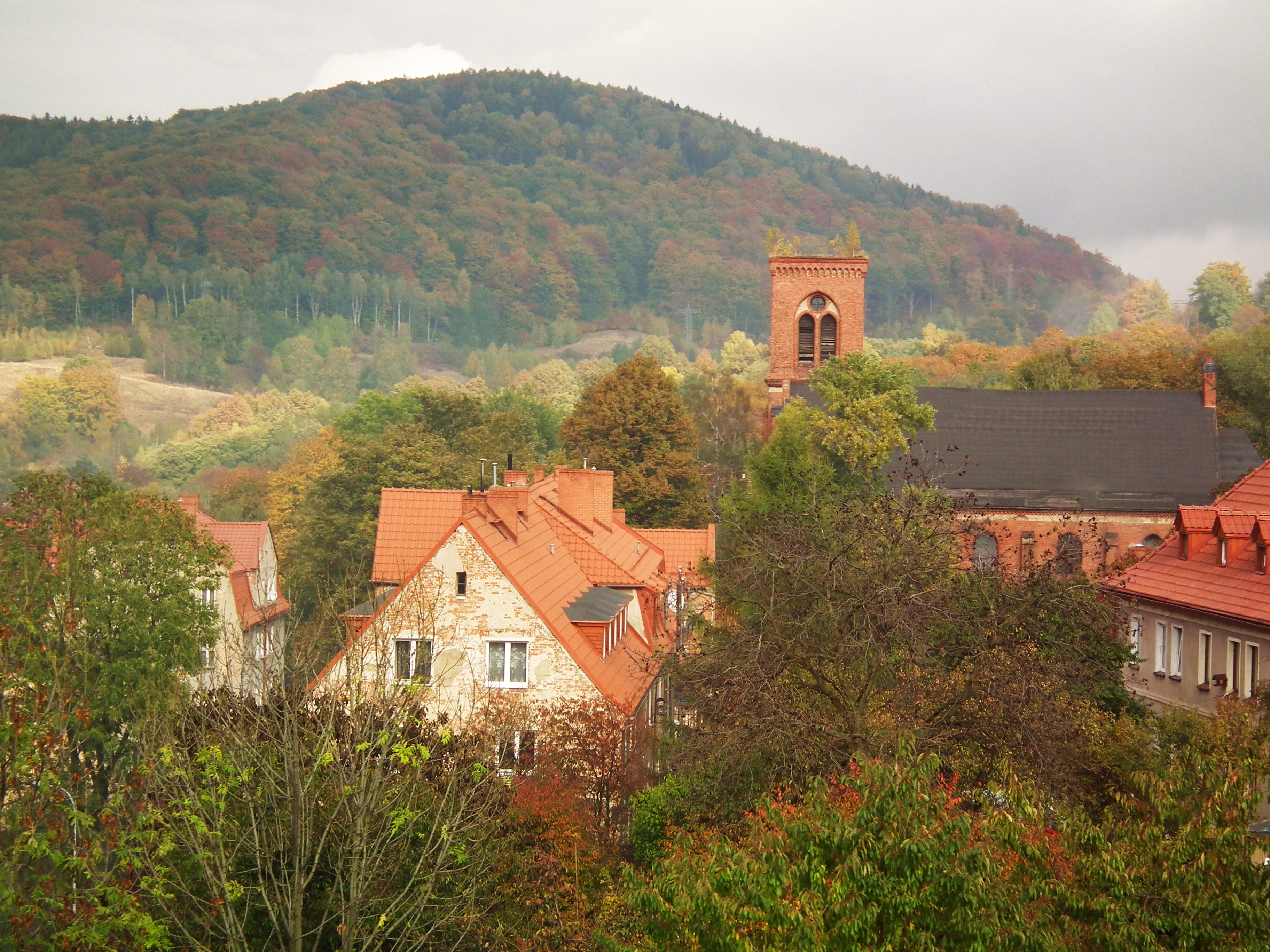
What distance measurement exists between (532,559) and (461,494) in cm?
524

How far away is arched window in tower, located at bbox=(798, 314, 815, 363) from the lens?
7012 centimetres

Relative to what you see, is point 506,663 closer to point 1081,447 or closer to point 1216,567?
point 1216,567

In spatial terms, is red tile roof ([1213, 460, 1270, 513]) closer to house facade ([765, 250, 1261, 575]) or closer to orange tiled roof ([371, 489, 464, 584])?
house facade ([765, 250, 1261, 575])

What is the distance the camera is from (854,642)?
20.9 metres

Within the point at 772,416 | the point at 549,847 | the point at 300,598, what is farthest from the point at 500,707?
the point at 772,416

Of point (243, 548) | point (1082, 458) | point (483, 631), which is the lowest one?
point (483, 631)

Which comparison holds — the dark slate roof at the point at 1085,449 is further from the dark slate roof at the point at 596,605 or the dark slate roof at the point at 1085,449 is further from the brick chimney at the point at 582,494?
the dark slate roof at the point at 596,605

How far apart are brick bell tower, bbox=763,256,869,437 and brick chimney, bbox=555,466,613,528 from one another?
27.5 meters

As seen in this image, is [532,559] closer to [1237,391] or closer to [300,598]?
[300,598]

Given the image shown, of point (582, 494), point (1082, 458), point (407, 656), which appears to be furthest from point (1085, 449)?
point (407, 656)

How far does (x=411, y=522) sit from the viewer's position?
119ft

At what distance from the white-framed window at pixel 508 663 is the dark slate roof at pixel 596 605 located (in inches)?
81.0

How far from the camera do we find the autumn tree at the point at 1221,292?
551 feet

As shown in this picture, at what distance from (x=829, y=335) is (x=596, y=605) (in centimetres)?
4121
